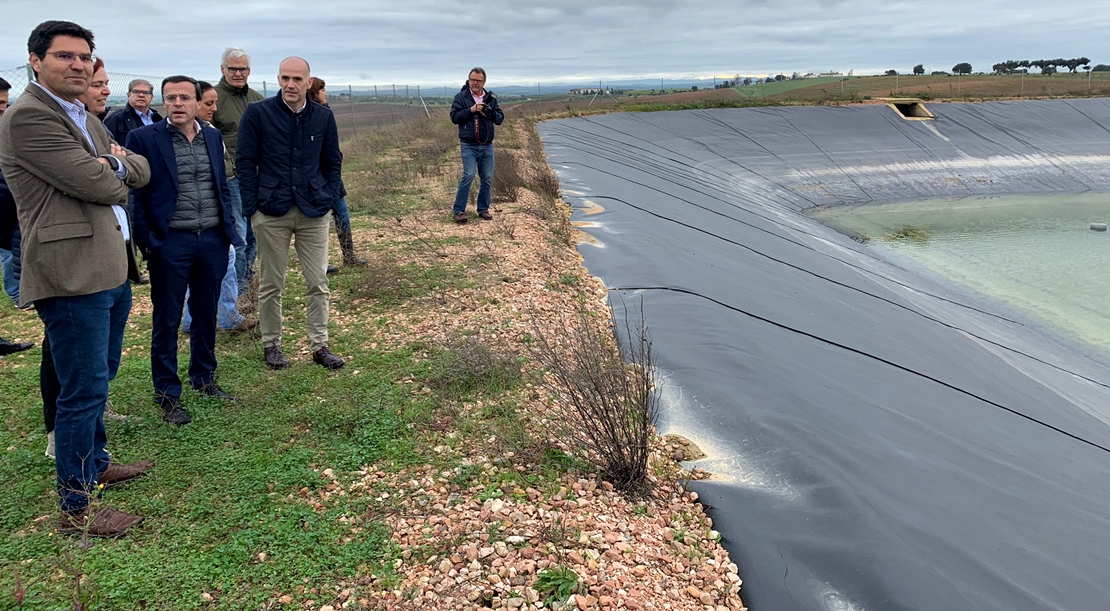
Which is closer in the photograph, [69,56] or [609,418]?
[69,56]

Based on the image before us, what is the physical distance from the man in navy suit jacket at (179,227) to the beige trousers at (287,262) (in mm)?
429

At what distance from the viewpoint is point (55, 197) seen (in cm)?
267

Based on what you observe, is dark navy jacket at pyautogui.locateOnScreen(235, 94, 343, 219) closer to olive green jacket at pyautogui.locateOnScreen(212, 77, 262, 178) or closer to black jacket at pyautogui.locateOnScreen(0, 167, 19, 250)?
olive green jacket at pyautogui.locateOnScreen(212, 77, 262, 178)

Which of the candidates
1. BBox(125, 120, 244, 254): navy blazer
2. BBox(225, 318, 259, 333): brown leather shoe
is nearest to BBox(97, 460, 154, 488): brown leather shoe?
BBox(125, 120, 244, 254): navy blazer

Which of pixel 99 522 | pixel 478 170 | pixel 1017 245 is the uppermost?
pixel 478 170

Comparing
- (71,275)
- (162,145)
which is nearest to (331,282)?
(162,145)

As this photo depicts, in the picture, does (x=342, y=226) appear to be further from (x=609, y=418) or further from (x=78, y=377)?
(x=609, y=418)

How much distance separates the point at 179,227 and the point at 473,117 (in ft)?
16.0

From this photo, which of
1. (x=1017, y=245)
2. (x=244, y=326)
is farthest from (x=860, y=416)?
(x=1017, y=245)

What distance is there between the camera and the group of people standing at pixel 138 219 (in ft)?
8.63

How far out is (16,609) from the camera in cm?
238

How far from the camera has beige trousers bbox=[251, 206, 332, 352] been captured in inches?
174

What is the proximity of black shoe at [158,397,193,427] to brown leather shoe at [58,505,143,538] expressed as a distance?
854 millimetres

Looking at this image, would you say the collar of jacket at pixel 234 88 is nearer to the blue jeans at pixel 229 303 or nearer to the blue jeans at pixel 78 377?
the blue jeans at pixel 229 303
